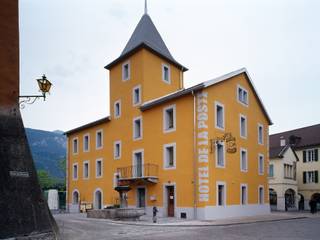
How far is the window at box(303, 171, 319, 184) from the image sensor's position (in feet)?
156

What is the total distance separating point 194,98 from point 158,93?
6.42 metres

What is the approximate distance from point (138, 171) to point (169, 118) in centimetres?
523

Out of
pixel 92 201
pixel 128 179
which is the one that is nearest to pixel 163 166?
pixel 128 179

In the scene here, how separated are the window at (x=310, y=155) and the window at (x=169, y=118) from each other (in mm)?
26840

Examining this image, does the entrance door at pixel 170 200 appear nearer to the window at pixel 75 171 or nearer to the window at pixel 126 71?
the window at pixel 126 71

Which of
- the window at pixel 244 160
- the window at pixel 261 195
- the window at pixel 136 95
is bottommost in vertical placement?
the window at pixel 261 195

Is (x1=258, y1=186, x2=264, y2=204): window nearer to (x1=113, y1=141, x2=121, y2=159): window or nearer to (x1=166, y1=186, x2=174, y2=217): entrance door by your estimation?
(x1=166, y1=186, x2=174, y2=217): entrance door

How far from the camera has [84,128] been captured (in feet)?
131

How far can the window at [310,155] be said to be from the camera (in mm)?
48156

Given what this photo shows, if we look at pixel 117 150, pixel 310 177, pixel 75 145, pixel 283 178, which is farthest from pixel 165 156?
pixel 310 177

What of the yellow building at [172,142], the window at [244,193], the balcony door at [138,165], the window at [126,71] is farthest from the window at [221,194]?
the window at [126,71]

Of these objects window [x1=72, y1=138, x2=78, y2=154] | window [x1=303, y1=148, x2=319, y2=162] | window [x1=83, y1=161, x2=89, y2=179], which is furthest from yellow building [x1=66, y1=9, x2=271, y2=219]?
window [x1=303, y1=148, x2=319, y2=162]

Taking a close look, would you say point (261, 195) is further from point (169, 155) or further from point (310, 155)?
point (310, 155)

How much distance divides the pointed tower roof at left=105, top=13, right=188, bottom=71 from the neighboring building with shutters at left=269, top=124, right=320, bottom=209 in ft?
65.7
